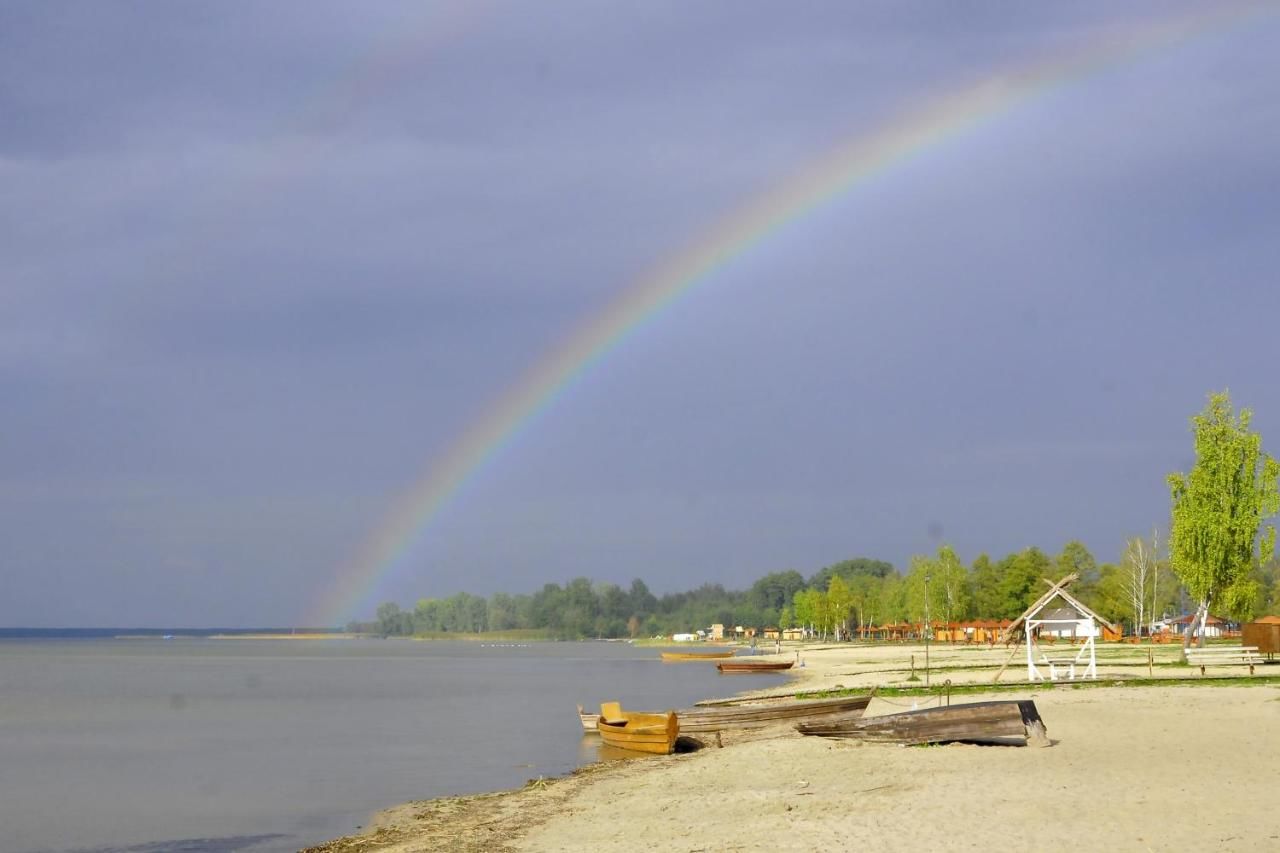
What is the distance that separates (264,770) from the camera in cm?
4234

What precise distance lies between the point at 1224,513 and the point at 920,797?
46.6 metres

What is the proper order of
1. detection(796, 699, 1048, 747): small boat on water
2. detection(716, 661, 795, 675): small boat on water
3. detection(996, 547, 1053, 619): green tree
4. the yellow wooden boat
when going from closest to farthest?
1. detection(796, 699, 1048, 747): small boat on water
2. the yellow wooden boat
3. detection(716, 661, 795, 675): small boat on water
4. detection(996, 547, 1053, 619): green tree

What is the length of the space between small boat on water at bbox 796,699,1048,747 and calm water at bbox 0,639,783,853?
1107cm

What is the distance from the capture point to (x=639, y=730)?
1524 inches

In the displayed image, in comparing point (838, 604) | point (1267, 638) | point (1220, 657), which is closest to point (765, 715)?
point (1220, 657)

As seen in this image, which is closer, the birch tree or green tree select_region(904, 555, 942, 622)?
the birch tree

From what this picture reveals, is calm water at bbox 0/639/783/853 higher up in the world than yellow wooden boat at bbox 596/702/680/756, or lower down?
lower down

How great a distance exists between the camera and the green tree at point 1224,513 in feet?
203

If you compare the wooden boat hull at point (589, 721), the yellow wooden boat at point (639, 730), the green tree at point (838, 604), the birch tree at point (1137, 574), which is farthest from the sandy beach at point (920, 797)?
the green tree at point (838, 604)

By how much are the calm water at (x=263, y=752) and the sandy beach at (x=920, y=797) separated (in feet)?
14.4

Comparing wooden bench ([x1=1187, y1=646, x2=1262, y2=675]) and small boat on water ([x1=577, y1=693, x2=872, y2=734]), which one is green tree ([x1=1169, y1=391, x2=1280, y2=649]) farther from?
small boat on water ([x1=577, y1=693, x2=872, y2=734])

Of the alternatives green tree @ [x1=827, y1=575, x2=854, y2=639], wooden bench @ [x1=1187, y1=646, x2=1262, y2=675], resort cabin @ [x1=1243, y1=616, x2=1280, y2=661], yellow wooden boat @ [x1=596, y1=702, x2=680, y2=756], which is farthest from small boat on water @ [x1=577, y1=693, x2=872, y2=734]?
green tree @ [x1=827, y1=575, x2=854, y2=639]

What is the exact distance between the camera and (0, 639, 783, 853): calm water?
3119 cm

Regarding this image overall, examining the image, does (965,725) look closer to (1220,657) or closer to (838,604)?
(1220,657)
